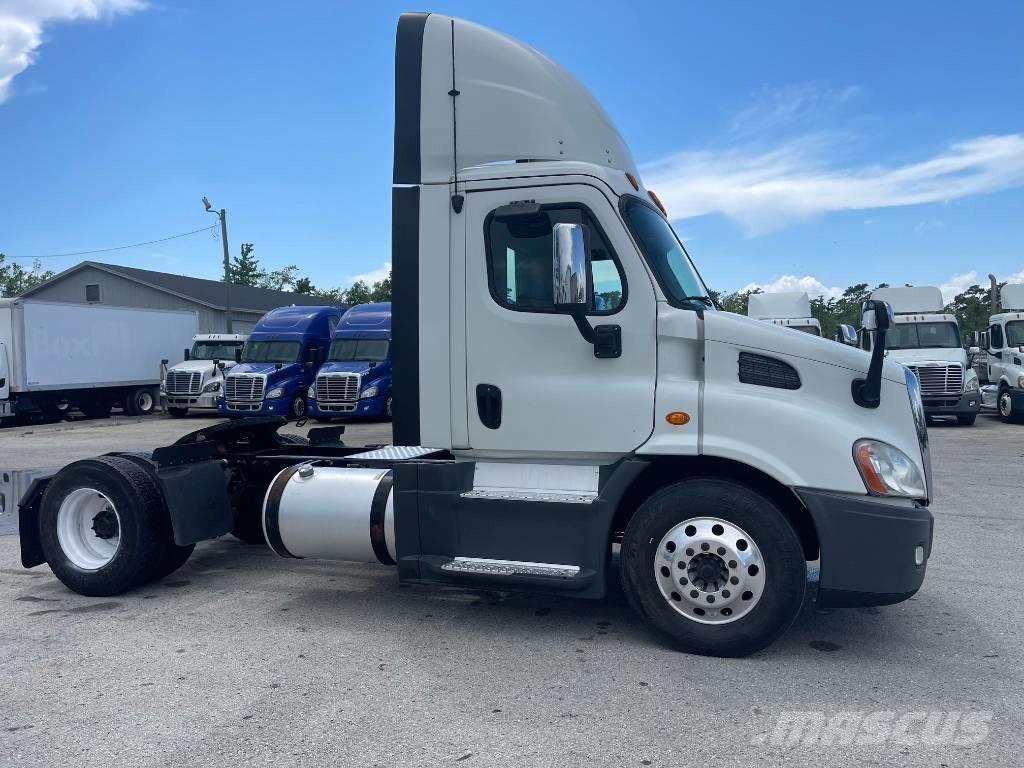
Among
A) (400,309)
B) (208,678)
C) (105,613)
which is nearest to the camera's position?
(208,678)

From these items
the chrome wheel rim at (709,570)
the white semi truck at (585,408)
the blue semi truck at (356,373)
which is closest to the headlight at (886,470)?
the white semi truck at (585,408)

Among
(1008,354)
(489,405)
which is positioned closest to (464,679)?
(489,405)

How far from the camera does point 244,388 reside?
22.7 m

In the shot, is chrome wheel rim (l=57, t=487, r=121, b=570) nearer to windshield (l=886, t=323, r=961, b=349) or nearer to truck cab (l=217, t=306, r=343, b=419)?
truck cab (l=217, t=306, r=343, b=419)

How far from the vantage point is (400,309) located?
5.14m

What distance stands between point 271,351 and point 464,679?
20.7 meters

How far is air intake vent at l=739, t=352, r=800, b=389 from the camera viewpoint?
455cm

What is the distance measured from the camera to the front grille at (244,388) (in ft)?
74.0

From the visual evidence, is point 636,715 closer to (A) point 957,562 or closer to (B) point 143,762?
(B) point 143,762

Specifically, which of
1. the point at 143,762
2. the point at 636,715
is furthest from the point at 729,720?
the point at 143,762

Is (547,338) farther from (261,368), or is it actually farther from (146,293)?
(146,293)

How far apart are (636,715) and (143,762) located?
7.05 feet

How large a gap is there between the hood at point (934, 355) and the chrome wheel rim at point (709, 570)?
619 inches

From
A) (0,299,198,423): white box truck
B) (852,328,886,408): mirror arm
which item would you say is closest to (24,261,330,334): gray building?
(0,299,198,423): white box truck
